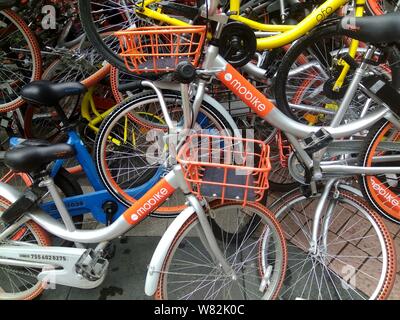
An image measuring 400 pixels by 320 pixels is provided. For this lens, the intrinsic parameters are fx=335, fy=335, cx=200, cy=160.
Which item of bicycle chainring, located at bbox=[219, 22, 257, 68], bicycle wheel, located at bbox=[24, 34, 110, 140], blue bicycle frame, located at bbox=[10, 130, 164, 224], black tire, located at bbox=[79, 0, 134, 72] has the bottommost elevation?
blue bicycle frame, located at bbox=[10, 130, 164, 224]

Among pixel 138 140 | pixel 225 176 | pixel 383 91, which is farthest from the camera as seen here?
pixel 138 140

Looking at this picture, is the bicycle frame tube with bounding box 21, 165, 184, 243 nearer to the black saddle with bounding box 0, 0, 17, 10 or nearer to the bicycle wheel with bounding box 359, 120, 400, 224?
the bicycle wheel with bounding box 359, 120, 400, 224

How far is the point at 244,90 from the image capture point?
6.89ft

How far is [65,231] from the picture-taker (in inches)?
92.4

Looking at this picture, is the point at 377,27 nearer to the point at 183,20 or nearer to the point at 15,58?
the point at 183,20

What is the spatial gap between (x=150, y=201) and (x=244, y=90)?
0.91 meters

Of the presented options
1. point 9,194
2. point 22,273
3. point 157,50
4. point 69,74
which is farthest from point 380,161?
point 69,74

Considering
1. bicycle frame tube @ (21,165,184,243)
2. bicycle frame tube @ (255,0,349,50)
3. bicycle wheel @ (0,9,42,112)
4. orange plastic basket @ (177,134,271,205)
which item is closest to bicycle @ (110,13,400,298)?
bicycle frame tube @ (255,0,349,50)

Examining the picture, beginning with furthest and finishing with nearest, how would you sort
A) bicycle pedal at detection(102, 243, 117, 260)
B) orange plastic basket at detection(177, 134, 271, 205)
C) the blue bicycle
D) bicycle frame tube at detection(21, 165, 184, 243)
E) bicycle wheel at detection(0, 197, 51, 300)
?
bicycle pedal at detection(102, 243, 117, 260), bicycle wheel at detection(0, 197, 51, 300), the blue bicycle, bicycle frame tube at detection(21, 165, 184, 243), orange plastic basket at detection(177, 134, 271, 205)

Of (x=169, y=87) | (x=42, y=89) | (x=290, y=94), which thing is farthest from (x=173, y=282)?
(x=290, y=94)

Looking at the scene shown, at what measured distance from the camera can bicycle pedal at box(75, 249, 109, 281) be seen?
235 centimetres

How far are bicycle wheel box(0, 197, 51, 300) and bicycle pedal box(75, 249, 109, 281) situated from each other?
32 centimetres
